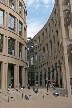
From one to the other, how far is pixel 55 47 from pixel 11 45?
18.8 meters

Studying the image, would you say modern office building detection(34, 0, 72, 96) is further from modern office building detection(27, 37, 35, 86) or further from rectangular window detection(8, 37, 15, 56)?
rectangular window detection(8, 37, 15, 56)

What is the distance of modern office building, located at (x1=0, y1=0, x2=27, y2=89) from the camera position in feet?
116

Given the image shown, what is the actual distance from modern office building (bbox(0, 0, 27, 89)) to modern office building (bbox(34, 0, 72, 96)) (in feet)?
30.1

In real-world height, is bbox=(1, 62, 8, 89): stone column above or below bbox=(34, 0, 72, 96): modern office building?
below

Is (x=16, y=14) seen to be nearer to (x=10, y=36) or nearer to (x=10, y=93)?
(x=10, y=36)

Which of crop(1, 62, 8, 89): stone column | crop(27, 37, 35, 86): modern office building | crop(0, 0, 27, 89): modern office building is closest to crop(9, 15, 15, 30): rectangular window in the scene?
crop(0, 0, 27, 89): modern office building

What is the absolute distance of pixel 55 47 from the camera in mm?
54250

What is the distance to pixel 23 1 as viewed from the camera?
47.4 m

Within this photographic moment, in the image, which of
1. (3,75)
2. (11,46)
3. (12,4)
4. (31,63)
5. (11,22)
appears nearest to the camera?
(3,75)

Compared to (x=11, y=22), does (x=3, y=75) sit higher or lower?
lower

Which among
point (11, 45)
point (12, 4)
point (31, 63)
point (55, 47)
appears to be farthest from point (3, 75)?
point (31, 63)

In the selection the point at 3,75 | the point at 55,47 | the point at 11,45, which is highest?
the point at 55,47

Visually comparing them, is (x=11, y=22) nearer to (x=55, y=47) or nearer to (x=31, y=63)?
(x=55, y=47)

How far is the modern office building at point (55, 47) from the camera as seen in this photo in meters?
38.7
